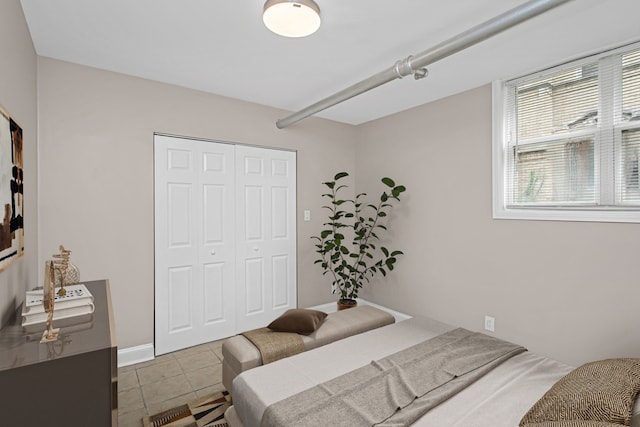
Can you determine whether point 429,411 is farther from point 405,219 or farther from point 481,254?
point 405,219

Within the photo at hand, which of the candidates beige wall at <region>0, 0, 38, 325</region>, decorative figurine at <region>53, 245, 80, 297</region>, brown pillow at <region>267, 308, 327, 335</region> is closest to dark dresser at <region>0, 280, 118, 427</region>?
decorative figurine at <region>53, 245, 80, 297</region>

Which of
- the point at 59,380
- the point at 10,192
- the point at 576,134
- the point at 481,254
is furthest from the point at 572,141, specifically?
the point at 10,192

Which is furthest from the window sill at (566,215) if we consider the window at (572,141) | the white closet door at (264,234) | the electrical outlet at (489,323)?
the white closet door at (264,234)

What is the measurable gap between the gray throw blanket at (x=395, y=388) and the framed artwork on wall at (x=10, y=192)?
1498mm

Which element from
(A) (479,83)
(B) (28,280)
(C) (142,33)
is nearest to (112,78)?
(C) (142,33)

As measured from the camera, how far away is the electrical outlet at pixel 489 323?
2955 millimetres

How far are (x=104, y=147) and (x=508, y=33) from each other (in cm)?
328

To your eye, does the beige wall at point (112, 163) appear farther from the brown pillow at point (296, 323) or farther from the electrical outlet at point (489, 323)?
the electrical outlet at point (489, 323)

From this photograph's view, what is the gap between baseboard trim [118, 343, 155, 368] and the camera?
283 centimetres

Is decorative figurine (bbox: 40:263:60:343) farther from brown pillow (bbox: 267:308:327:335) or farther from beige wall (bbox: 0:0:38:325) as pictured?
brown pillow (bbox: 267:308:327:335)

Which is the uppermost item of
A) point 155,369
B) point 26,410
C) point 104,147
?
point 104,147

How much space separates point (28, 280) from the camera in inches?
82.7

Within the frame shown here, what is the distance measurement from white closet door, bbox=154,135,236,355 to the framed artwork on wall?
123 cm

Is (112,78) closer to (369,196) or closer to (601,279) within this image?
(369,196)
